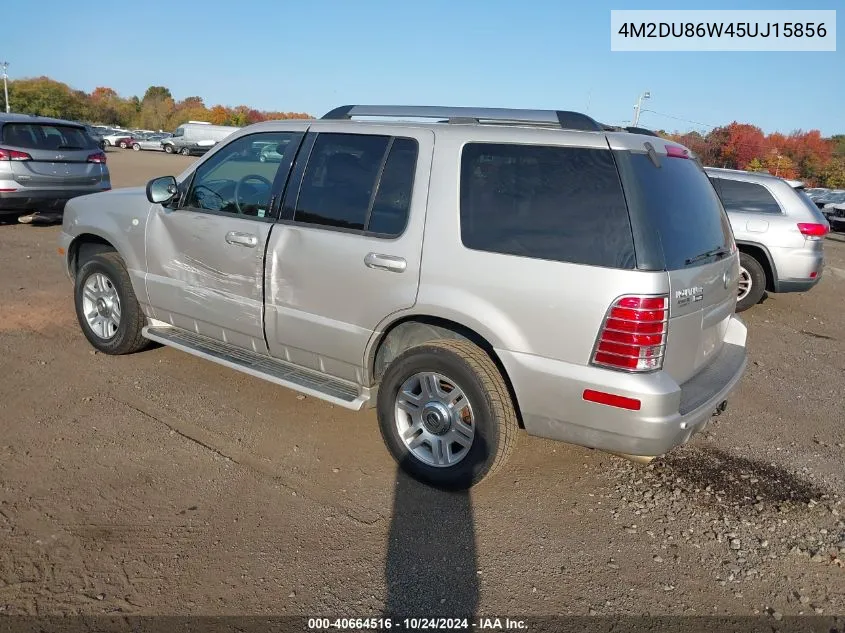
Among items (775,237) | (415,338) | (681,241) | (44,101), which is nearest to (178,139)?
(44,101)

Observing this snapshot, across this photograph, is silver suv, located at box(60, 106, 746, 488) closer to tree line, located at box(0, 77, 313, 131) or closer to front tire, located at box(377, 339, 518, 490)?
front tire, located at box(377, 339, 518, 490)

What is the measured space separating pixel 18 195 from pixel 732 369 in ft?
33.4

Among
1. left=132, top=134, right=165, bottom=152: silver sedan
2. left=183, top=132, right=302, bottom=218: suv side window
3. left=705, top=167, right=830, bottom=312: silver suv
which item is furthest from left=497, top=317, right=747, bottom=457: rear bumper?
left=132, top=134, right=165, bottom=152: silver sedan

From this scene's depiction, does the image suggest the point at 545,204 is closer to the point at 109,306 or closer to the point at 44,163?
the point at 109,306

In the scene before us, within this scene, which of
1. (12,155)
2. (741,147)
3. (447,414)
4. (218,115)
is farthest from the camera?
(218,115)

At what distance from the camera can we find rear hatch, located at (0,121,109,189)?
32.2 ft

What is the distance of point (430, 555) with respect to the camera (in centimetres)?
299

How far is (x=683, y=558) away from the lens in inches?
121

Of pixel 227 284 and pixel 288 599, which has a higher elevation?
pixel 227 284

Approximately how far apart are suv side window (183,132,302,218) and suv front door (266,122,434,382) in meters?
0.20

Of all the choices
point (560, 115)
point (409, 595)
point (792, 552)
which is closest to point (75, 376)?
point (409, 595)

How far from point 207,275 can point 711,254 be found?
3060mm

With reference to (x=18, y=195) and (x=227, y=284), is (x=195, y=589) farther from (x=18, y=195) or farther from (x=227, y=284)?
(x=18, y=195)

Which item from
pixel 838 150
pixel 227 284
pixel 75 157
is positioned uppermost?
pixel 75 157
